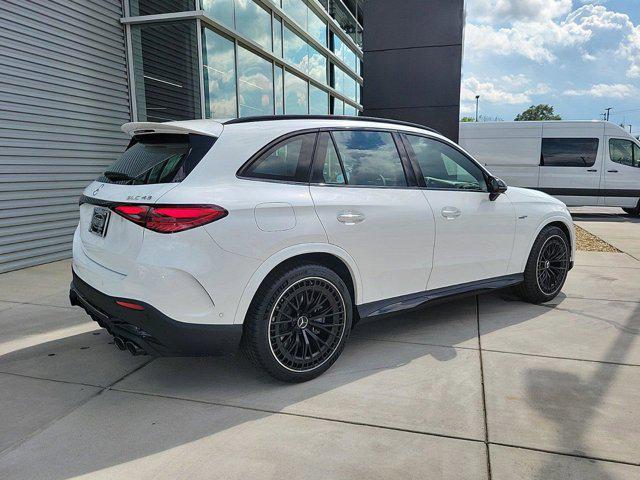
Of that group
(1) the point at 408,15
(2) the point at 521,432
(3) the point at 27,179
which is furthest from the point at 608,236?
(3) the point at 27,179

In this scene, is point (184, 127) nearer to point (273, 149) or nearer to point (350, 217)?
point (273, 149)

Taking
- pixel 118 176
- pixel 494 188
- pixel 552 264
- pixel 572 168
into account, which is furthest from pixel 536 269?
pixel 572 168

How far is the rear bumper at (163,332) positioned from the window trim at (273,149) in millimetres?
916

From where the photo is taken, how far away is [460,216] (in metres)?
3.91

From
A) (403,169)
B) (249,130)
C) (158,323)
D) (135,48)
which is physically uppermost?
(135,48)

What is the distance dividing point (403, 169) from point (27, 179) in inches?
219

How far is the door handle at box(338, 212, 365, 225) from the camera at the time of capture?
3.18m

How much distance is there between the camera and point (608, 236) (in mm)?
9617

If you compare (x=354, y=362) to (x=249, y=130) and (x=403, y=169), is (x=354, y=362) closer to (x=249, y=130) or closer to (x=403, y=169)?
(x=403, y=169)

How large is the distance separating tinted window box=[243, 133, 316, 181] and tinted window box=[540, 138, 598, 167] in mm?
11731

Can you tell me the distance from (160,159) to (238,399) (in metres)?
1.57

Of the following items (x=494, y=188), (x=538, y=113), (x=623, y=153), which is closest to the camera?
(x=494, y=188)

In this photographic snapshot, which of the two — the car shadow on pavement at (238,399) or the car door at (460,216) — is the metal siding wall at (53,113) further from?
the car door at (460,216)

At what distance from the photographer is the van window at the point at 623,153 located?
12.8m
